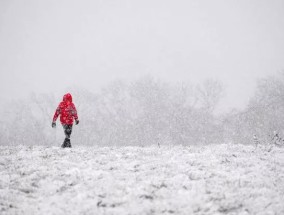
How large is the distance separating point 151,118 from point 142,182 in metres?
44.7

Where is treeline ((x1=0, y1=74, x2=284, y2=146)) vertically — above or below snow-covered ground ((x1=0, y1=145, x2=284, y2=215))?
above

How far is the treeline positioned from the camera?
4509 centimetres

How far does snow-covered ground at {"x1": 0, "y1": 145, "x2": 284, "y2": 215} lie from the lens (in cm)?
859

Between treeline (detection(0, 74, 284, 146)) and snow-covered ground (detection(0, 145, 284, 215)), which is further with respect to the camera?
treeline (detection(0, 74, 284, 146))

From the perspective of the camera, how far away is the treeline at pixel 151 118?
45.1 meters

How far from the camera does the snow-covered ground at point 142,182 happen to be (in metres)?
8.59

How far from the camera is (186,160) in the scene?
13023mm

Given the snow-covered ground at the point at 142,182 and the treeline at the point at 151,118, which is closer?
the snow-covered ground at the point at 142,182

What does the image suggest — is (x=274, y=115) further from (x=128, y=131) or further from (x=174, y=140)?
(x=128, y=131)

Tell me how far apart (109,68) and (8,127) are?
225 ft

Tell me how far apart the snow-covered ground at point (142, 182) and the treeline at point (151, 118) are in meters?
22.3

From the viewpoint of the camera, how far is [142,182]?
10.3 meters

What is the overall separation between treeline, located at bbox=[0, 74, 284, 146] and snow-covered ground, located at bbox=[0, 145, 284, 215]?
73.3 ft

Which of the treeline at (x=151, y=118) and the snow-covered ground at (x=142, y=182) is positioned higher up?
the treeline at (x=151, y=118)
